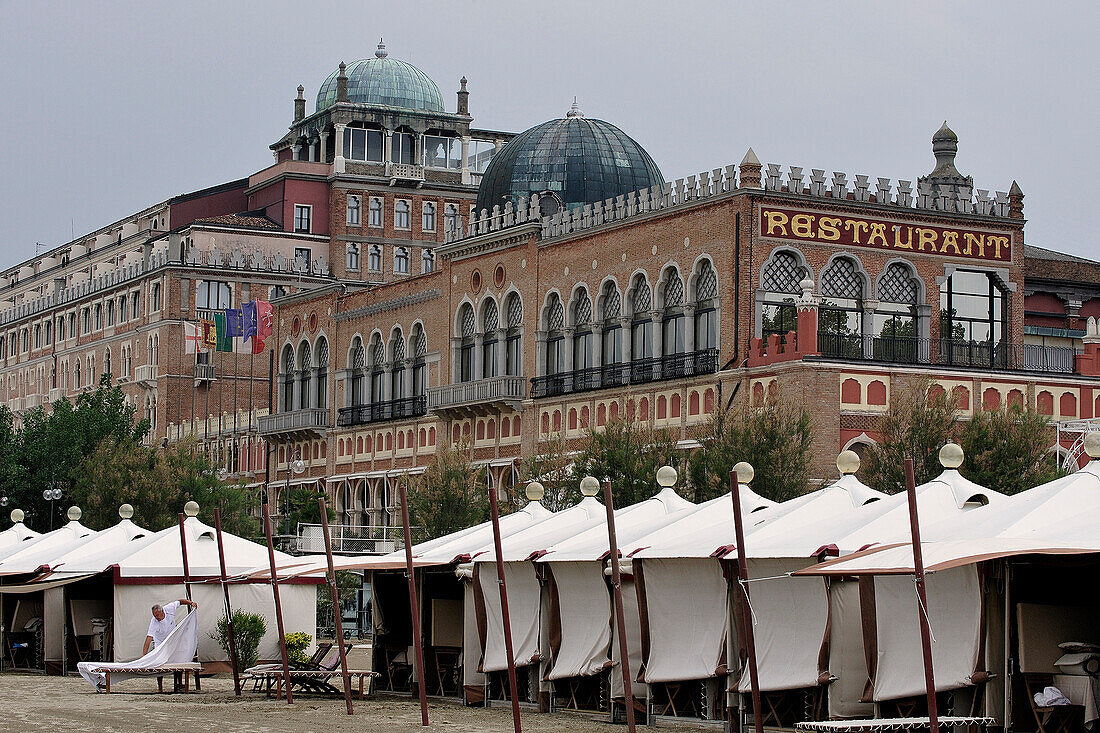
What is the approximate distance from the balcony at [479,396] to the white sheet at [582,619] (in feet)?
104

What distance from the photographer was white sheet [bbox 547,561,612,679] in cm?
2542

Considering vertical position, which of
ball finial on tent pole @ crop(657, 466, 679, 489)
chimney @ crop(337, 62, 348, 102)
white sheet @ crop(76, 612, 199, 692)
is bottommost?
white sheet @ crop(76, 612, 199, 692)

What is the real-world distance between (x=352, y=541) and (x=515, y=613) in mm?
34184

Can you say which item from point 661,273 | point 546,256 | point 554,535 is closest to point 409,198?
point 546,256

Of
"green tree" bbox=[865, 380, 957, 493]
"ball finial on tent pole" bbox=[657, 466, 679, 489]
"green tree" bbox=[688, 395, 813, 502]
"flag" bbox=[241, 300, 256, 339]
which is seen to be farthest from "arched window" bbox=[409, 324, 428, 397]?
"ball finial on tent pole" bbox=[657, 466, 679, 489]

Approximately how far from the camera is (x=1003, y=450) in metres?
39.2

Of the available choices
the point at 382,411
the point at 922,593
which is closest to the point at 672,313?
the point at 382,411

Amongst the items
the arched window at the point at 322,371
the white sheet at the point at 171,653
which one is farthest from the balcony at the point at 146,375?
the white sheet at the point at 171,653

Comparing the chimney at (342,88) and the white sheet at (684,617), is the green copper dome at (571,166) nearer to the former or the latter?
the chimney at (342,88)

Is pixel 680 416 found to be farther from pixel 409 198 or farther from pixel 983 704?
pixel 409 198

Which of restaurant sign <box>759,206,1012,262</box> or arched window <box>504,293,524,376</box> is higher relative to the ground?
restaurant sign <box>759,206,1012,262</box>

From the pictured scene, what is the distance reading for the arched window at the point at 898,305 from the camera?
50.1 meters

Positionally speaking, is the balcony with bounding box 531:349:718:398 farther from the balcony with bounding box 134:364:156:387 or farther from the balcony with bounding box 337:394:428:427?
the balcony with bounding box 134:364:156:387

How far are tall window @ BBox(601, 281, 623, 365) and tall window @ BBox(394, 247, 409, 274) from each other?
1592 inches
